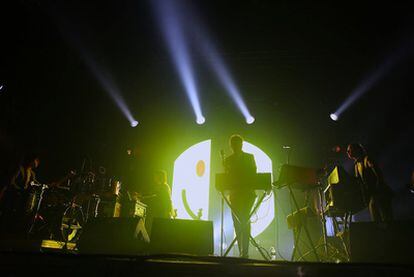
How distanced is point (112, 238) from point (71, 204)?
385 cm

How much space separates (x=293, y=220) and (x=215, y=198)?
3338 millimetres

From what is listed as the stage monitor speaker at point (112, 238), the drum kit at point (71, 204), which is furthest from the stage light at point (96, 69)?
the stage monitor speaker at point (112, 238)

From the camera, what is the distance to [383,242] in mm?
2223

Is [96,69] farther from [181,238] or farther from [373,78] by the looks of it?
[373,78]

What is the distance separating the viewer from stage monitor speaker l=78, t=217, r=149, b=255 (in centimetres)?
282

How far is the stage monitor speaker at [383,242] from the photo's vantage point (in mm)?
2154

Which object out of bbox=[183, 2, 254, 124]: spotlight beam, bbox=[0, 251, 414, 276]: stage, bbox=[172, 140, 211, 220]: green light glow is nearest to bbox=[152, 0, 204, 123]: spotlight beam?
bbox=[183, 2, 254, 124]: spotlight beam

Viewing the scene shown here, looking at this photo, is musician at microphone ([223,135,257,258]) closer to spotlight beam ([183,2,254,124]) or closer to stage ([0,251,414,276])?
stage ([0,251,414,276])

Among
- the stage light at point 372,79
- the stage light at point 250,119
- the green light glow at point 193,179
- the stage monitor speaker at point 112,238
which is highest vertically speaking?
the stage light at point 372,79

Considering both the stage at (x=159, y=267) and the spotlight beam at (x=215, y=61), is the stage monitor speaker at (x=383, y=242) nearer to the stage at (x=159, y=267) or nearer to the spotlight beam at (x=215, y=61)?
the stage at (x=159, y=267)

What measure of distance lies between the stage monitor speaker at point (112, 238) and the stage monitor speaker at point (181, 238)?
24cm

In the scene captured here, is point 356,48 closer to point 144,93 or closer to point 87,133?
point 144,93

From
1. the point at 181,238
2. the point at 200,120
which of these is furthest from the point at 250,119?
the point at 181,238

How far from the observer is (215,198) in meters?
7.24
